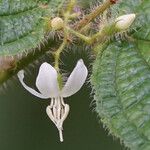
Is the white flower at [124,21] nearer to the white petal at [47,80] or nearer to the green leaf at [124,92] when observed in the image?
the green leaf at [124,92]

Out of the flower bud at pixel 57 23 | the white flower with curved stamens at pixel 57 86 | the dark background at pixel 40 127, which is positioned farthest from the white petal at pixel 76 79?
the dark background at pixel 40 127

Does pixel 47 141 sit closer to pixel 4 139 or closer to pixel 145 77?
pixel 4 139

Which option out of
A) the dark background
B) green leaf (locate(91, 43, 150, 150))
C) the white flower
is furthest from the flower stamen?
the dark background

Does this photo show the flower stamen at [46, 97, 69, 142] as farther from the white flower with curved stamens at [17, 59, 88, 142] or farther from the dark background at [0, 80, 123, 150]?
the dark background at [0, 80, 123, 150]

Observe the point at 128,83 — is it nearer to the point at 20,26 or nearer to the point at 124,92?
the point at 124,92

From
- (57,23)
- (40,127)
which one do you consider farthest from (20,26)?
(40,127)
